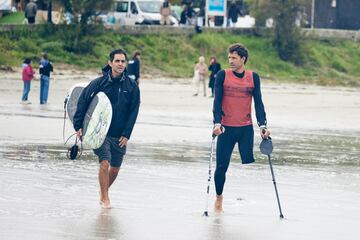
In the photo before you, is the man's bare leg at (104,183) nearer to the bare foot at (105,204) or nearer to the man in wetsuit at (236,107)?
the bare foot at (105,204)

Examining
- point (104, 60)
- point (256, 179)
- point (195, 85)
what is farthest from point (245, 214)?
point (104, 60)

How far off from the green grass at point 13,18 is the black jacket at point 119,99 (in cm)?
3839

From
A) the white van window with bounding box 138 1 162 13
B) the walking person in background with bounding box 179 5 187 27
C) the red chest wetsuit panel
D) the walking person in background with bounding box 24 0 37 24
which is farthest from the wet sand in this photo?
the walking person in background with bounding box 179 5 187 27

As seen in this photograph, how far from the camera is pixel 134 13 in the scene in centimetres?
5553

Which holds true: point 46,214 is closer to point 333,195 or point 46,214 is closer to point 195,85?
point 333,195

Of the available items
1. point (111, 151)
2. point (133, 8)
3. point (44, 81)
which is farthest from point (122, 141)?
point (133, 8)

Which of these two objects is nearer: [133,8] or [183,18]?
[133,8]

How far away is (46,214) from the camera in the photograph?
11.5 metres

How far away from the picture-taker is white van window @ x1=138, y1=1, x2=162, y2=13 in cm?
5572

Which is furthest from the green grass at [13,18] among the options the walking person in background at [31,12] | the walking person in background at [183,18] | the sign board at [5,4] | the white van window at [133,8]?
the walking person in background at [183,18]

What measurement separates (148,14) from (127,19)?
3.14 ft

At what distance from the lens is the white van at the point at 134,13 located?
182 feet

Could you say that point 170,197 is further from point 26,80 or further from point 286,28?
point 286,28

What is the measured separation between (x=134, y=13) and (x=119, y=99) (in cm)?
4358
